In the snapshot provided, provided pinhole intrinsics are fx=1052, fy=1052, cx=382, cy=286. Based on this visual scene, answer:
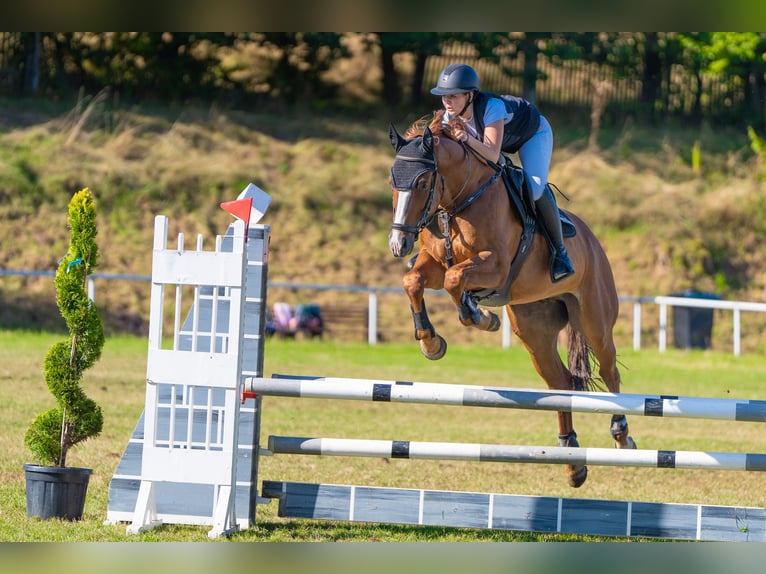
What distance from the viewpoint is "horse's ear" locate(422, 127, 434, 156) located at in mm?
4531

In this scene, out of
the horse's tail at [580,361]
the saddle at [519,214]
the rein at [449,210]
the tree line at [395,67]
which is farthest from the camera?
the tree line at [395,67]

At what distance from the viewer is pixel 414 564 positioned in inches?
161

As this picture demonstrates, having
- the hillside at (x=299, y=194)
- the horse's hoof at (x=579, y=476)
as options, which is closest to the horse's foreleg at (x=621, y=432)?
the horse's hoof at (x=579, y=476)

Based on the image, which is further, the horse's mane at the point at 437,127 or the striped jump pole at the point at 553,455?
the horse's mane at the point at 437,127

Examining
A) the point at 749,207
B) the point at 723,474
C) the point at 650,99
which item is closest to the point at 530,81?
the point at 650,99

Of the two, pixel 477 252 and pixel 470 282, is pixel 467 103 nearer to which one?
pixel 477 252

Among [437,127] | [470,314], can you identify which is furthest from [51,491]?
[437,127]

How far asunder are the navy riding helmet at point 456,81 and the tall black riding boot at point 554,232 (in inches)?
31.0

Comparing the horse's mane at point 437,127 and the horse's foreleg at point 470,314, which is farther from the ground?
the horse's mane at point 437,127

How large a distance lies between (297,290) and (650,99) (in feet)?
35.9

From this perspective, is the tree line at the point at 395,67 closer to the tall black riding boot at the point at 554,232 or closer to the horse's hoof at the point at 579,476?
the tall black riding boot at the point at 554,232

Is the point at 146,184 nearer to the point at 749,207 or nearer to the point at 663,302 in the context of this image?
the point at 663,302

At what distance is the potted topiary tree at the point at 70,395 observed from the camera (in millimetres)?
4766

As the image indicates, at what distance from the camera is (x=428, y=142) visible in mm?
4543
